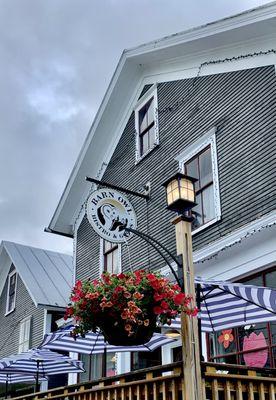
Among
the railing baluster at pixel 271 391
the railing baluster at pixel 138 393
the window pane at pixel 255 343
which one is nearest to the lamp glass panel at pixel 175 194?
the railing baluster at pixel 138 393

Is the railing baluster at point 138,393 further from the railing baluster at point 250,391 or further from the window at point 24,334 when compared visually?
the window at point 24,334

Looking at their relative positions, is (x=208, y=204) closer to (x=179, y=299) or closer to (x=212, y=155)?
(x=212, y=155)

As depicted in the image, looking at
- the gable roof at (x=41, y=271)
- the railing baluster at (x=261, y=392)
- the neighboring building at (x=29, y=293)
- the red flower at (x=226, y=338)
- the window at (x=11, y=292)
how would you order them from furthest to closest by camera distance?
the window at (x=11, y=292), the gable roof at (x=41, y=271), the neighboring building at (x=29, y=293), the red flower at (x=226, y=338), the railing baluster at (x=261, y=392)

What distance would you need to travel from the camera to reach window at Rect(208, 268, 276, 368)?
7.67m

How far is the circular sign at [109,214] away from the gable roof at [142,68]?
345cm

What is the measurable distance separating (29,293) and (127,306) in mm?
13781

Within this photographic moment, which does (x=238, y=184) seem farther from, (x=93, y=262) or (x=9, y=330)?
(x=9, y=330)

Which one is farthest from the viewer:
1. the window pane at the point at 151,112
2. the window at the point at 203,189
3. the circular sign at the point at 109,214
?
the window pane at the point at 151,112

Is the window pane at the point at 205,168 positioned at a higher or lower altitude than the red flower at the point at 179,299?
higher

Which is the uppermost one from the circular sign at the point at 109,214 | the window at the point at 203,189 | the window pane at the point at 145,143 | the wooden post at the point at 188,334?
the window pane at the point at 145,143

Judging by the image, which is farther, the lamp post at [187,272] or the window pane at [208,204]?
the window pane at [208,204]

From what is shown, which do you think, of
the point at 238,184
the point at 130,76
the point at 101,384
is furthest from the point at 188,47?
the point at 101,384

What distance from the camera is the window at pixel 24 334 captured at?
18284mm

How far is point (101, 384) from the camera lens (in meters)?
6.19
